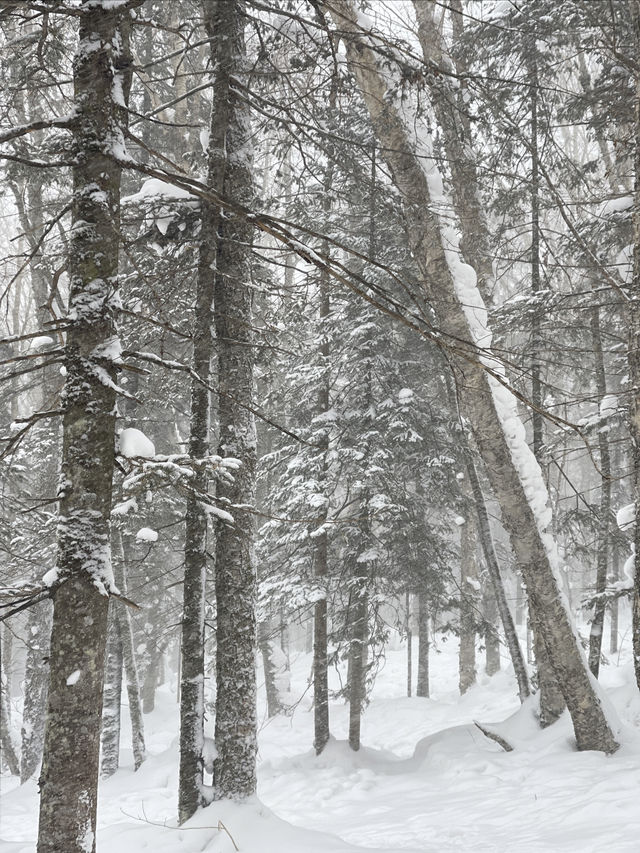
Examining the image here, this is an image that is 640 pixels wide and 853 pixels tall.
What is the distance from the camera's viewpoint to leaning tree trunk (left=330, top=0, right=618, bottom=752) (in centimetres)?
682

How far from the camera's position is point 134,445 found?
3078mm

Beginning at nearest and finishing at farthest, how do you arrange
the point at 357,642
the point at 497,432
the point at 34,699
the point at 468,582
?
the point at 497,432 < the point at 357,642 < the point at 34,699 < the point at 468,582

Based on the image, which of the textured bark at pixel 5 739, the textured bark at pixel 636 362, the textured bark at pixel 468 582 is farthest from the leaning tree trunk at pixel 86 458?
the textured bark at pixel 5 739

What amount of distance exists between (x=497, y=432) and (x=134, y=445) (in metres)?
4.95

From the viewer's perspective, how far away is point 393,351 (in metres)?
12.3

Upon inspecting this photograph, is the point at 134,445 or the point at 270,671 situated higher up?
the point at 134,445

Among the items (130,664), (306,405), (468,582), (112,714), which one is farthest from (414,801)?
(468,582)

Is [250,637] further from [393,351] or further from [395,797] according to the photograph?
[393,351]

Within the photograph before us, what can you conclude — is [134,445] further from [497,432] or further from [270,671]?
[270,671]

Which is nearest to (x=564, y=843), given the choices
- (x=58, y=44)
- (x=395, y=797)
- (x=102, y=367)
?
(x=395, y=797)

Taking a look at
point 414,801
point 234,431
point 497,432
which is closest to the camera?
point 234,431

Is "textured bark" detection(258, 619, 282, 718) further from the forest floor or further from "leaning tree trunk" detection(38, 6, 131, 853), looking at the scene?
"leaning tree trunk" detection(38, 6, 131, 853)

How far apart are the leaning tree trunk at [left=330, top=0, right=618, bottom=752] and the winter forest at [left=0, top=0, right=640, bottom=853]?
0.03 meters

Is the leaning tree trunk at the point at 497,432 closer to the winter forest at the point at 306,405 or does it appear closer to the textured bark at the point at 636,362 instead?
the winter forest at the point at 306,405
